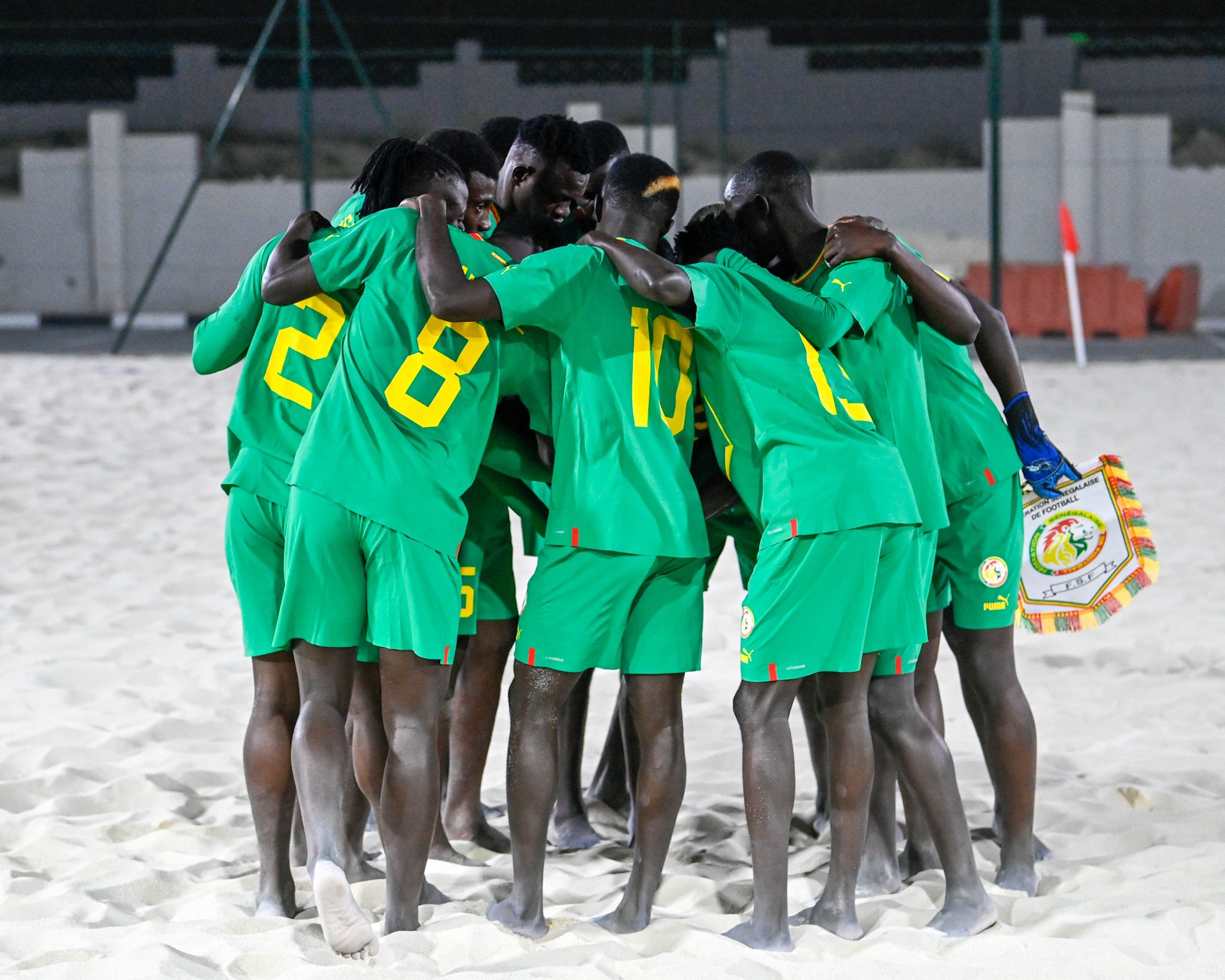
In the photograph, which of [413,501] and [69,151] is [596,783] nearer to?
Result: [413,501]

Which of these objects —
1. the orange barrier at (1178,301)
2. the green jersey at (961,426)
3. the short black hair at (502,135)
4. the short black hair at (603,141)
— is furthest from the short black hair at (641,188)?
→ the orange barrier at (1178,301)

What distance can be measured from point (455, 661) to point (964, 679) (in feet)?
3.73

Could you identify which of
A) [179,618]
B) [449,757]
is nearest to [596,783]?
[449,757]

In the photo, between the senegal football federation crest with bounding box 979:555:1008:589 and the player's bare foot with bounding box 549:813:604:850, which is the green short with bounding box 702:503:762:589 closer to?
the senegal football federation crest with bounding box 979:555:1008:589

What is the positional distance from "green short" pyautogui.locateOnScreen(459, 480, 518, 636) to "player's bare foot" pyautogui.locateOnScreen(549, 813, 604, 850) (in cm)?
54

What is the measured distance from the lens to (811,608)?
2609 millimetres

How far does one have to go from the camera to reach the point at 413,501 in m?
2.63

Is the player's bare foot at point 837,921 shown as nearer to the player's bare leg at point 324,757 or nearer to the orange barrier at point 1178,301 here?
the player's bare leg at point 324,757

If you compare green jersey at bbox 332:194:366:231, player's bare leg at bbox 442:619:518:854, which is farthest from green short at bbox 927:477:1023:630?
green jersey at bbox 332:194:366:231

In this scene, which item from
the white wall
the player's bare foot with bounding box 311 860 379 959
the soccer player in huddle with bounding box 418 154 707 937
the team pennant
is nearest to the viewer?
the player's bare foot with bounding box 311 860 379 959

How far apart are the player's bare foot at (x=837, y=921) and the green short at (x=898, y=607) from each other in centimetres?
46

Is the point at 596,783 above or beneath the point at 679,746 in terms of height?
beneath

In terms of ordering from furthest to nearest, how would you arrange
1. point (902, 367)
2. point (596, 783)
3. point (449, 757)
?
point (596, 783), point (449, 757), point (902, 367)

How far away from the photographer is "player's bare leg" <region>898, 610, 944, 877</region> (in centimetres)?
305
